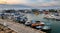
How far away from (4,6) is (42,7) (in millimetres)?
948

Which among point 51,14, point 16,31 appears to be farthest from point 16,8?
point 51,14

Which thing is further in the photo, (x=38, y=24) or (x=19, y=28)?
(x=19, y=28)

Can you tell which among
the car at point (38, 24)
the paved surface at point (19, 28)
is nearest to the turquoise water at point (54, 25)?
the car at point (38, 24)

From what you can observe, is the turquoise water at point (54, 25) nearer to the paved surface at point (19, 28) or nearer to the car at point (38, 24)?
the car at point (38, 24)

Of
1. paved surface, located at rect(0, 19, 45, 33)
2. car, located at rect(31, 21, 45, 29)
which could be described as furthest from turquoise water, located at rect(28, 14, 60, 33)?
paved surface, located at rect(0, 19, 45, 33)

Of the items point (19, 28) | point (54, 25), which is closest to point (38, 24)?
point (54, 25)

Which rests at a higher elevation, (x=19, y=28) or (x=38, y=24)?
(x=38, y=24)

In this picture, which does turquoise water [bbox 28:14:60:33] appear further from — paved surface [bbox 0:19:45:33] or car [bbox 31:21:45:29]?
paved surface [bbox 0:19:45:33]

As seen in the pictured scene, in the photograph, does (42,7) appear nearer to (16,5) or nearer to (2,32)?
(16,5)

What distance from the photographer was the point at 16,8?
3527mm

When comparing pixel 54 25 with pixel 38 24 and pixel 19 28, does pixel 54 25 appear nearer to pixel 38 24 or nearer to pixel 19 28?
pixel 38 24

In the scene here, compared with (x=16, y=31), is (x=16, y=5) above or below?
above

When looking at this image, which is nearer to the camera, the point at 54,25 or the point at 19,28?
the point at 54,25

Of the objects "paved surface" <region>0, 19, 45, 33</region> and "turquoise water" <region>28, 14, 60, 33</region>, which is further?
"paved surface" <region>0, 19, 45, 33</region>
